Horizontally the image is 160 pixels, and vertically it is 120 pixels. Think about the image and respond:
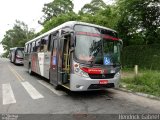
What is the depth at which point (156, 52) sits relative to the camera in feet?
64.7

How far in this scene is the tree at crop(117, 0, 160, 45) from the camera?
22.1m

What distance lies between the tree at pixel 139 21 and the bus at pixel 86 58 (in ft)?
41.0

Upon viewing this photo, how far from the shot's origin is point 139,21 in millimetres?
23203

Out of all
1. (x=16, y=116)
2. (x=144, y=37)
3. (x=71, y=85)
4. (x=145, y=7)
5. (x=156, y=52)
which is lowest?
(x=16, y=116)

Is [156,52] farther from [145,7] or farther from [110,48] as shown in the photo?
[110,48]

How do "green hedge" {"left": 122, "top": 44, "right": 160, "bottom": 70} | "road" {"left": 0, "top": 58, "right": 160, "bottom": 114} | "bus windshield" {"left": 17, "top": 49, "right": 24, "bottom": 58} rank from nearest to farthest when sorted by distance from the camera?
"road" {"left": 0, "top": 58, "right": 160, "bottom": 114} < "green hedge" {"left": 122, "top": 44, "right": 160, "bottom": 70} < "bus windshield" {"left": 17, "top": 49, "right": 24, "bottom": 58}

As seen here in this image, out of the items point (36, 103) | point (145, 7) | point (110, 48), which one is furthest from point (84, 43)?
point (145, 7)

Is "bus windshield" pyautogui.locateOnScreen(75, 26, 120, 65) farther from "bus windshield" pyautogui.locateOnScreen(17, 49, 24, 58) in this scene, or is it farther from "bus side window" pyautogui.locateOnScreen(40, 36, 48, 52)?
"bus windshield" pyautogui.locateOnScreen(17, 49, 24, 58)

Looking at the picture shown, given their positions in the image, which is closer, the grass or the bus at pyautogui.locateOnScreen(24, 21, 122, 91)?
the bus at pyautogui.locateOnScreen(24, 21, 122, 91)

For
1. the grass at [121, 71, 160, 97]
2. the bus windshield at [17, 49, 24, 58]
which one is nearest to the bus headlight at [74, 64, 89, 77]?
the grass at [121, 71, 160, 97]

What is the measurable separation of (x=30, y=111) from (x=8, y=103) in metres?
1.50

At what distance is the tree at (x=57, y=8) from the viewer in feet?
179

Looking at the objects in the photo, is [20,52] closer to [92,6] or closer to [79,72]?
[92,6]

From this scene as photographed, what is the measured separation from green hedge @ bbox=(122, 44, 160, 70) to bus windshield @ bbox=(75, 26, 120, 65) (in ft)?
33.1
